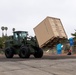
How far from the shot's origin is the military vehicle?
25147 millimetres

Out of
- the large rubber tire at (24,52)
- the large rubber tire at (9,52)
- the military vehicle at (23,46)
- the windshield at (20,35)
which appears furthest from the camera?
the large rubber tire at (9,52)

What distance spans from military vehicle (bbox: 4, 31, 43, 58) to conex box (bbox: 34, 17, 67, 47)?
1216 mm

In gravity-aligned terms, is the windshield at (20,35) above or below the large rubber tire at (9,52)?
above

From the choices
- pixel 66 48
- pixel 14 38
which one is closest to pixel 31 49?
pixel 14 38

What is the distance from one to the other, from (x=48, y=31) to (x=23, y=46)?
129 inches

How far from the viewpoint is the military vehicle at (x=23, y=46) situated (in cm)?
2515

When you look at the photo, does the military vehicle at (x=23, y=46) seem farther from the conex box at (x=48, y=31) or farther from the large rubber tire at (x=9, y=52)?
the conex box at (x=48, y=31)

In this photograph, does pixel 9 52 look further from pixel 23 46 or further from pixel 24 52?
pixel 24 52

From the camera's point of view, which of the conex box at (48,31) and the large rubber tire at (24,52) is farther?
the large rubber tire at (24,52)

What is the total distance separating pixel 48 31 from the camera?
2383 centimetres

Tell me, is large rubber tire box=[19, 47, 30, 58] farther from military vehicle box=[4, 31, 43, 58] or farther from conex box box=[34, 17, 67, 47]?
conex box box=[34, 17, 67, 47]

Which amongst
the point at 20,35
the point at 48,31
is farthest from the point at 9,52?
the point at 48,31

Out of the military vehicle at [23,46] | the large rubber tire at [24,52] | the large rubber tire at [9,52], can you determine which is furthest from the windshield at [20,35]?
the large rubber tire at [9,52]

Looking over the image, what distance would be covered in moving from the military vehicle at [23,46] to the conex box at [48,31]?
3.99ft
